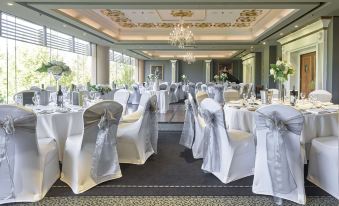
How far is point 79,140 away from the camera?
342cm

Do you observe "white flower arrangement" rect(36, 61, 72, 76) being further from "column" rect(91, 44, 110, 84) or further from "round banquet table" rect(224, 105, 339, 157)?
"column" rect(91, 44, 110, 84)

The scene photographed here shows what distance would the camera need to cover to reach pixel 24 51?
8.89 meters

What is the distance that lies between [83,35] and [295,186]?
10180 mm

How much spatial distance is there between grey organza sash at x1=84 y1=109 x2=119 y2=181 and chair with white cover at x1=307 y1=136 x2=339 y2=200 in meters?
2.26

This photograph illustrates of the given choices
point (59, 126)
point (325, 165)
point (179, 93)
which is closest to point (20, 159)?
point (59, 126)

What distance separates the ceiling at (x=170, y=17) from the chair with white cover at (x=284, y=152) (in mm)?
Answer: 4372

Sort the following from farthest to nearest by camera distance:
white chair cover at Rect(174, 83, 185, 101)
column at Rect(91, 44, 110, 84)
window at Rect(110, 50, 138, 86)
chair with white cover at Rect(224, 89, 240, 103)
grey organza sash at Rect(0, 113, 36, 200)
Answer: window at Rect(110, 50, 138, 86) < white chair cover at Rect(174, 83, 185, 101) < column at Rect(91, 44, 110, 84) < chair with white cover at Rect(224, 89, 240, 103) < grey organza sash at Rect(0, 113, 36, 200)

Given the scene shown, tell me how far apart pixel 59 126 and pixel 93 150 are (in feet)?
2.32

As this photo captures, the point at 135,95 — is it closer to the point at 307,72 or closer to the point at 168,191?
the point at 307,72

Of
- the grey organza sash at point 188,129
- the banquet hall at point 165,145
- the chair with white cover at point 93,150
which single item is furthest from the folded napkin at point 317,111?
the chair with white cover at point 93,150

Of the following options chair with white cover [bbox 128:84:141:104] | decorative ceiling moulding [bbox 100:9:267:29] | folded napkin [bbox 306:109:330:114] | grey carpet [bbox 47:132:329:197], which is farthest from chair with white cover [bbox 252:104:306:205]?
chair with white cover [bbox 128:84:141:104]

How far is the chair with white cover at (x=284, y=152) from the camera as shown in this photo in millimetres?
2900

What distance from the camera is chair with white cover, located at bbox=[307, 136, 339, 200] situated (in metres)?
2.96

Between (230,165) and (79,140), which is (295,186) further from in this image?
(79,140)
